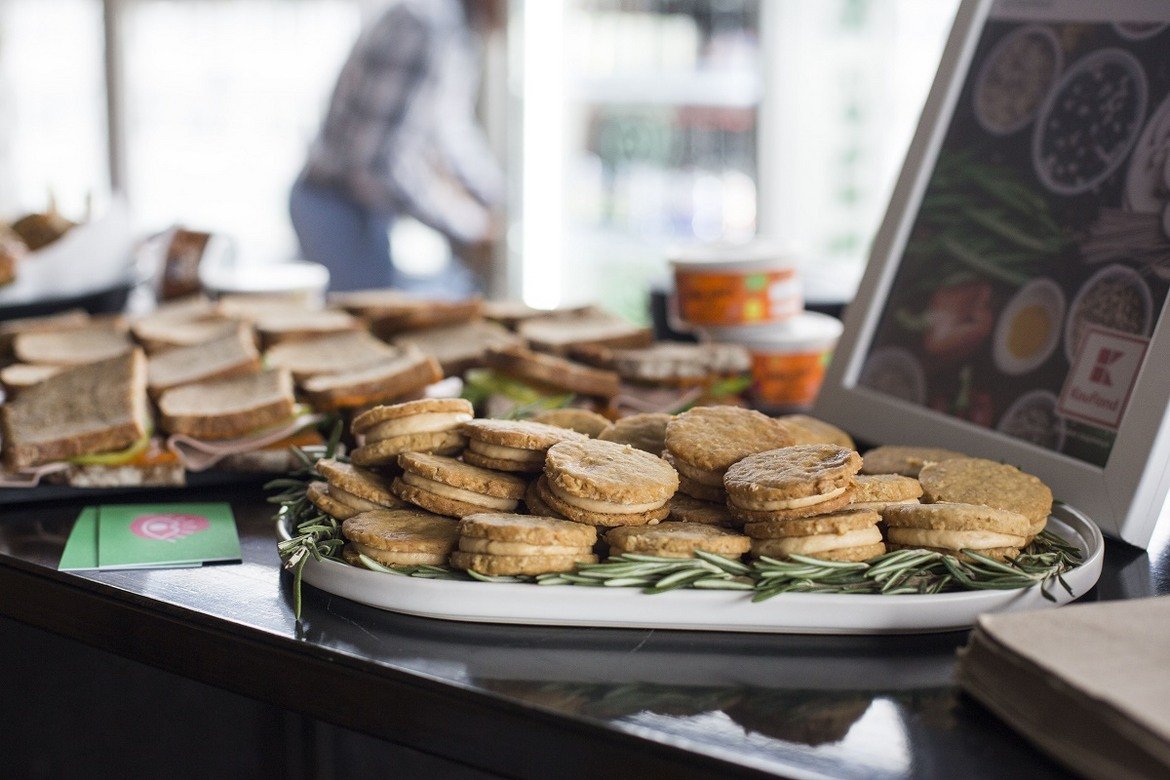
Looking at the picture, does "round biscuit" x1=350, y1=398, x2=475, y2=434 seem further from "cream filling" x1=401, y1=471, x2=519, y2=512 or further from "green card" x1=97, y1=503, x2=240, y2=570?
"green card" x1=97, y1=503, x2=240, y2=570

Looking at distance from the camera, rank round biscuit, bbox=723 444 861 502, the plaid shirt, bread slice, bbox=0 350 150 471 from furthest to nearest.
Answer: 1. the plaid shirt
2. bread slice, bbox=0 350 150 471
3. round biscuit, bbox=723 444 861 502

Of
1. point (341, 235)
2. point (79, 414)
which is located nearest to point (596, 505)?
point (79, 414)

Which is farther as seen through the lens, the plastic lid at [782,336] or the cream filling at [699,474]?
the plastic lid at [782,336]

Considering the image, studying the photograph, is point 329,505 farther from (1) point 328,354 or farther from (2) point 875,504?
(1) point 328,354

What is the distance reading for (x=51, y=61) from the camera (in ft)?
21.2

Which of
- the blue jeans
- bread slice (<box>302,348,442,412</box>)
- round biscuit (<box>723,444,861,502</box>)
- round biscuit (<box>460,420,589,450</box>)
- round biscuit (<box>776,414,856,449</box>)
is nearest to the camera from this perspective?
round biscuit (<box>723,444,861,502</box>)

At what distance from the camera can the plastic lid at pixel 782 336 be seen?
1.98m

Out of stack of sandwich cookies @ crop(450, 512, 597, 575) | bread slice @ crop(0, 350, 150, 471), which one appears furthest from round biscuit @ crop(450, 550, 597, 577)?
bread slice @ crop(0, 350, 150, 471)

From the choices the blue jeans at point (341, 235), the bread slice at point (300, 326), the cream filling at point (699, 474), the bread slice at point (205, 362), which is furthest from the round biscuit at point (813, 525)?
the blue jeans at point (341, 235)

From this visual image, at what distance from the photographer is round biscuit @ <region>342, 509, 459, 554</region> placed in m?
1.07

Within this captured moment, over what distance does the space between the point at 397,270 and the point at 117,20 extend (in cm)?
253

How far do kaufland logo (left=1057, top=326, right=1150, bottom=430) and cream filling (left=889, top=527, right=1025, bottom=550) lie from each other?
351 millimetres

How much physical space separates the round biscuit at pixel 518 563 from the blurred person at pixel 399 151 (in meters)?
3.70

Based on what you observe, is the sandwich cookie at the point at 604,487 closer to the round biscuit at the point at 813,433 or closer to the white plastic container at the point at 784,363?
the round biscuit at the point at 813,433
